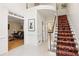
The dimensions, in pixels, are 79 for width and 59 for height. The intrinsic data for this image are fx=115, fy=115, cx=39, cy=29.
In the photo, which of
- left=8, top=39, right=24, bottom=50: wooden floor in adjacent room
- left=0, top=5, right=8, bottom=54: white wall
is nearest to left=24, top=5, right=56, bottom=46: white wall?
left=8, top=39, right=24, bottom=50: wooden floor in adjacent room

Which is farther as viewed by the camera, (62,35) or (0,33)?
(62,35)

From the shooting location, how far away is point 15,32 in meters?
2.25

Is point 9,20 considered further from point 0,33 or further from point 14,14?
point 0,33

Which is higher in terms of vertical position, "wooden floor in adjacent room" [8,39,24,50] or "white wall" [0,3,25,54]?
"white wall" [0,3,25,54]

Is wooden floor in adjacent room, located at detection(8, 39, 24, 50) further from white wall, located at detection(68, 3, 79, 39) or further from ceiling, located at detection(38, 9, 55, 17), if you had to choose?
white wall, located at detection(68, 3, 79, 39)

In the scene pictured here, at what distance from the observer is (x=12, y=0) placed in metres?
2.30

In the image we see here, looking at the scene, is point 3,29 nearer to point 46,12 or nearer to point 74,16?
point 46,12

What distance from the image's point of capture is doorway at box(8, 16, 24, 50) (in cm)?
222

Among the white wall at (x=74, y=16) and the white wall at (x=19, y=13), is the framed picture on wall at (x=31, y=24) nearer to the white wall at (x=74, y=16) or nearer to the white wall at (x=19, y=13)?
the white wall at (x=19, y=13)

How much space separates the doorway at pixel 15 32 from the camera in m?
2.22

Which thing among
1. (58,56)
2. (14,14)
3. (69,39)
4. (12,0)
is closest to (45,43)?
(58,56)

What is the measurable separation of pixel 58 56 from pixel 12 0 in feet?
4.76

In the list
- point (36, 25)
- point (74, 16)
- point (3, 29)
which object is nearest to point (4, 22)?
point (3, 29)

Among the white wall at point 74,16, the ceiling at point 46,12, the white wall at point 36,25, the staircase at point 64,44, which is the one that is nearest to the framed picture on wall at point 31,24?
the white wall at point 36,25
